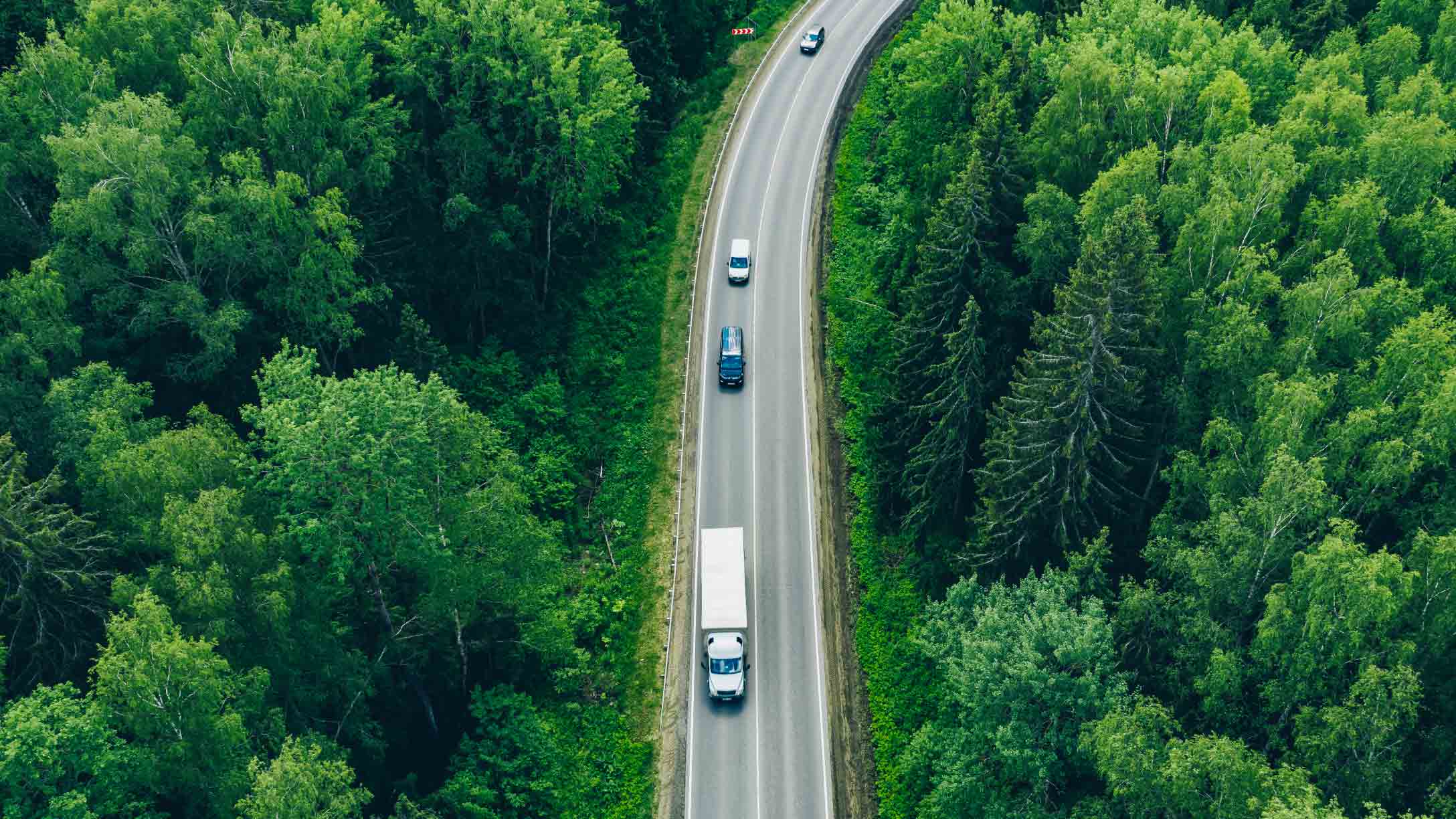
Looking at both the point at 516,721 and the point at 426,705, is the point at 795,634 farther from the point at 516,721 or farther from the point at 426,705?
the point at 426,705

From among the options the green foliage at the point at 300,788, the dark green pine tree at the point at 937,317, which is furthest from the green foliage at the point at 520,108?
the green foliage at the point at 300,788

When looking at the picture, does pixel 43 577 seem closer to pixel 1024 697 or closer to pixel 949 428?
pixel 1024 697

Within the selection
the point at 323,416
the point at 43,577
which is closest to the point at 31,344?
the point at 43,577

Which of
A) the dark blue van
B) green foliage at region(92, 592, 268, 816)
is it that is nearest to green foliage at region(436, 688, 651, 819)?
green foliage at region(92, 592, 268, 816)

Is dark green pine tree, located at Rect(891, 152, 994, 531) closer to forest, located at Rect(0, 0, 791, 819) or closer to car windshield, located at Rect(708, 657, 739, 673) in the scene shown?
car windshield, located at Rect(708, 657, 739, 673)

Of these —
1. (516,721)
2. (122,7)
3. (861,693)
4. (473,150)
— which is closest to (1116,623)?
(861,693)

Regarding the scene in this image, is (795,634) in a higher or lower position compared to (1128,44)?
lower

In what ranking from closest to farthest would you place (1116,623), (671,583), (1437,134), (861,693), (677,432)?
(1116,623) → (1437,134) → (861,693) → (671,583) → (677,432)

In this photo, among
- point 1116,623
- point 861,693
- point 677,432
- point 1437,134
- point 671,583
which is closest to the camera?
point 1116,623
